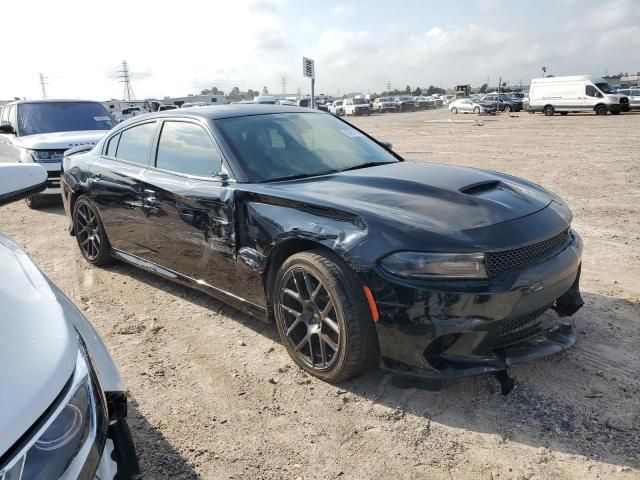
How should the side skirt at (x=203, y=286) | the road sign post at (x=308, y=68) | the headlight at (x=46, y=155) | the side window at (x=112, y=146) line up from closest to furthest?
1. the side skirt at (x=203, y=286)
2. the side window at (x=112, y=146)
3. the headlight at (x=46, y=155)
4. the road sign post at (x=308, y=68)

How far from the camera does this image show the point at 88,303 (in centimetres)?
443

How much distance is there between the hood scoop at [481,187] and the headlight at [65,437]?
7.55ft

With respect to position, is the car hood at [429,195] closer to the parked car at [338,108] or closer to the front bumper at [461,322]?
the front bumper at [461,322]

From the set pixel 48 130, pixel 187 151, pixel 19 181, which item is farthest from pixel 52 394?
pixel 48 130

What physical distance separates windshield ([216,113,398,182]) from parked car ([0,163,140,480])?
1.87 m

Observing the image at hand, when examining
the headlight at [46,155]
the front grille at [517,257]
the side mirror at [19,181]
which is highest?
the side mirror at [19,181]

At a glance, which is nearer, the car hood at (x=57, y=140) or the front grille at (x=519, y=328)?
the front grille at (x=519, y=328)

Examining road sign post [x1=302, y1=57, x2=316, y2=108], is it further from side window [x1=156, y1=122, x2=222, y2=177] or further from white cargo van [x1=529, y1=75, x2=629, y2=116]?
white cargo van [x1=529, y1=75, x2=629, y2=116]

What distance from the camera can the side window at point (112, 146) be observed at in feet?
16.0

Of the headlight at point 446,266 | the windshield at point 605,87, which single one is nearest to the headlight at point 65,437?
the headlight at point 446,266

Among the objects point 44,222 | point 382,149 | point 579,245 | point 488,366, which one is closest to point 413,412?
point 488,366

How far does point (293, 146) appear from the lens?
12.5 ft

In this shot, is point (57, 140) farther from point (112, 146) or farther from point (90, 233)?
point (112, 146)

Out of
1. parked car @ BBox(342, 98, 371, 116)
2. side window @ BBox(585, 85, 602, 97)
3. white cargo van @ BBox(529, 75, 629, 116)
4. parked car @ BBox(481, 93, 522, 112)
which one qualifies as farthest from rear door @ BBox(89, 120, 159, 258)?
parked car @ BBox(342, 98, 371, 116)
